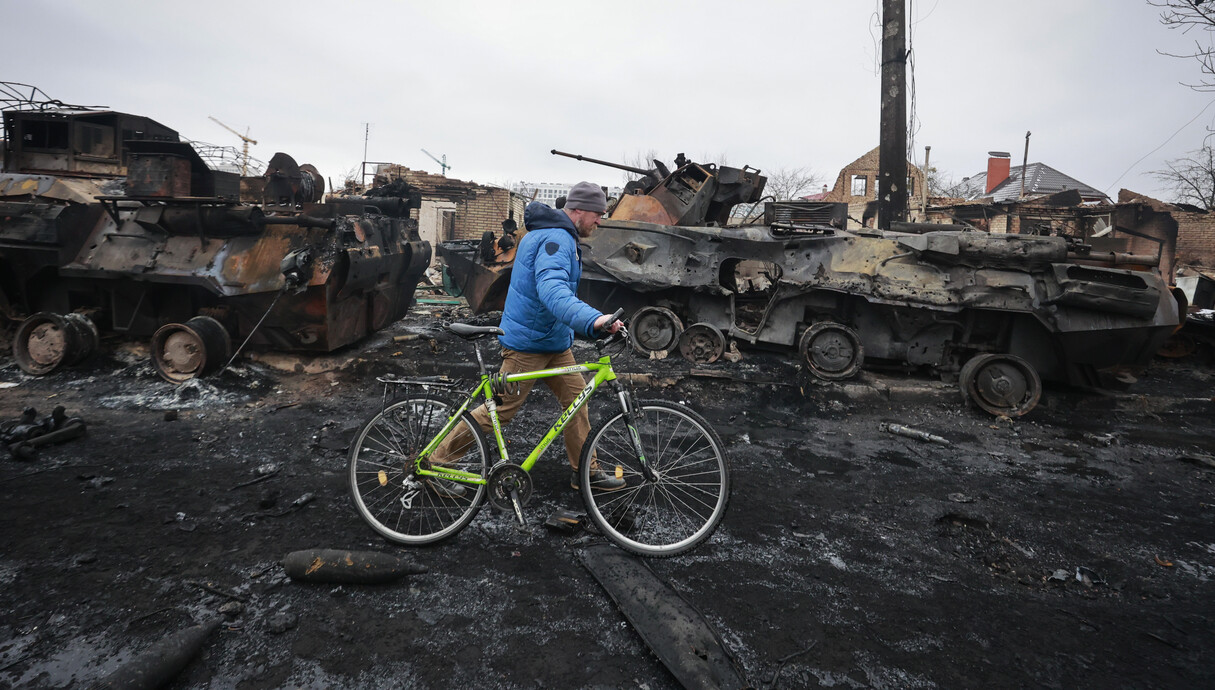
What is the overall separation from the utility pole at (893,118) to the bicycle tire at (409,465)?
8.82 m

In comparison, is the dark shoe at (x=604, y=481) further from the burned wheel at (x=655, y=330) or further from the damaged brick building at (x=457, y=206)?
the damaged brick building at (x=457, y=206)

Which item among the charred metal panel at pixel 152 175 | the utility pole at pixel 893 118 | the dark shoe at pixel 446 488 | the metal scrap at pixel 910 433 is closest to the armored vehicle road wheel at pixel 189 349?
the charred metal panel at pixel 152 175

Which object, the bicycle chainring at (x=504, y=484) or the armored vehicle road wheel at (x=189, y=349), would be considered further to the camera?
the armored vehicle road wheel at (x=189, y=349)

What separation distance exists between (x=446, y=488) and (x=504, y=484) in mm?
429

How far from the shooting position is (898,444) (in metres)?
5.43

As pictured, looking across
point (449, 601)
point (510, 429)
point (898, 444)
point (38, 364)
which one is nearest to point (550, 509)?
point (449, 601)

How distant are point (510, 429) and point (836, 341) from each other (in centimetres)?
440

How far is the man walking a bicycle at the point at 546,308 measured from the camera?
317 centimetres

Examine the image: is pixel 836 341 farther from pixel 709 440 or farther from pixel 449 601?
pixel 449 601

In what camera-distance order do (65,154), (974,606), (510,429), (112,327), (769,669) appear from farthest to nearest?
1. (65,154)
2. (112,327)
3. (510,429)
4. (974,606)
5. (769,669)

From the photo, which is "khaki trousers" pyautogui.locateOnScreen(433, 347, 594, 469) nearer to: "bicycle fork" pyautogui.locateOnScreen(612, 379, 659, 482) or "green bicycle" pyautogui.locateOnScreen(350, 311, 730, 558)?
"green bicycle" pyautogui.locateOnScreen(350, 311, 730, 558)

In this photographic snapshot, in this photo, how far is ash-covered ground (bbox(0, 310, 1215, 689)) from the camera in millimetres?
2363

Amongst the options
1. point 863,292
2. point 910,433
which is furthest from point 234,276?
point 863,292

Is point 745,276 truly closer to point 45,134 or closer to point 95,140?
point 95,140
